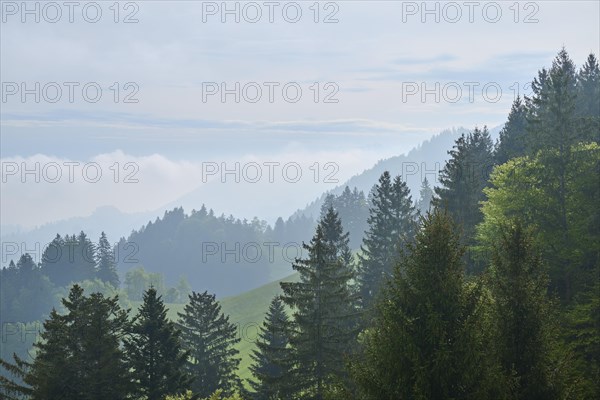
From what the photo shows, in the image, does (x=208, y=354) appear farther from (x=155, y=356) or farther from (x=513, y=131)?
(x=513, y=131)

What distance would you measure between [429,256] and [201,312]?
115 ft

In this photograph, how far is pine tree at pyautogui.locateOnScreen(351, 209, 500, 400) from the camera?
14000 millimetres

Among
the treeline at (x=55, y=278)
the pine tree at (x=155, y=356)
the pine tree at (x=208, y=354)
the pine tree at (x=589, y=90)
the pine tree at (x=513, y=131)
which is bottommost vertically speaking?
the treeline at (x=55, y=278)

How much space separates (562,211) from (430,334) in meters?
26.6

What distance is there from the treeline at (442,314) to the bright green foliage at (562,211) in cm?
10

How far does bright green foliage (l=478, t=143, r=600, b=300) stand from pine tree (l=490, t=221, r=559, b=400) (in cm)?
1830

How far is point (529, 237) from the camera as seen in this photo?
1819 cm

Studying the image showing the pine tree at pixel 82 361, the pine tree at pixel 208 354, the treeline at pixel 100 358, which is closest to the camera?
the pine tree at pixel 82 361

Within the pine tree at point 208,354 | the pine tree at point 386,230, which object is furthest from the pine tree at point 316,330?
the pine tree at point 386,230

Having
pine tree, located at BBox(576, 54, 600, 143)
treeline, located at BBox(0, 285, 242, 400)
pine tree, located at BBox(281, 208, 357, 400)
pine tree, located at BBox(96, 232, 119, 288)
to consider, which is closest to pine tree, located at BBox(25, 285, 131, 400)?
treeline, located at BBox(0, 285, 242, 400)

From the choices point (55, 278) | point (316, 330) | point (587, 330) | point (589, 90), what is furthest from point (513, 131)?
point (55, 278)

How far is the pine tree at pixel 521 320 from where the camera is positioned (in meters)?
16.0

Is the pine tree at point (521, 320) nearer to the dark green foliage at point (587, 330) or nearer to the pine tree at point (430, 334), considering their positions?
the pine tree at point (430, 334)

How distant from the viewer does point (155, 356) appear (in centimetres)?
3102
